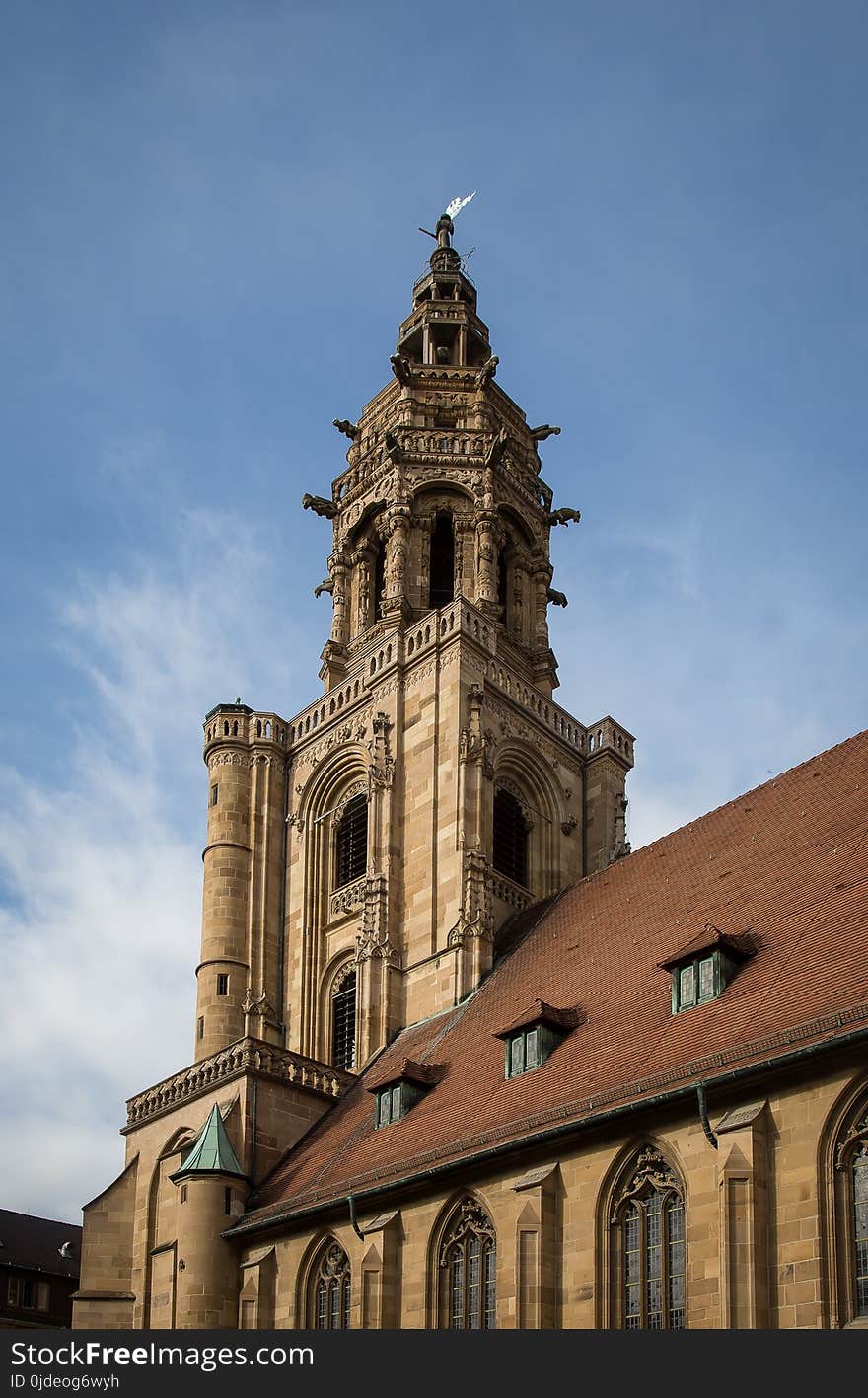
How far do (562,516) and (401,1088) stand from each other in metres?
20.4

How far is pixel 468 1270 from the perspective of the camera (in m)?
24.5

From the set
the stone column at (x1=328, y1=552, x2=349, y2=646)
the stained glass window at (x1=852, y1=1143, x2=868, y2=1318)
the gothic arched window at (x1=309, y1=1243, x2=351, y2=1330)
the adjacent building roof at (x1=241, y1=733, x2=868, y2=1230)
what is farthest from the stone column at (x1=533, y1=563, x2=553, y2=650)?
the stained glass window at (x1=852, y1=1143, x2=868, y2=1318)

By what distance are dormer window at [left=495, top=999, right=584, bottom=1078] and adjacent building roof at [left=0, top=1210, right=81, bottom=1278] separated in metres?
27.2

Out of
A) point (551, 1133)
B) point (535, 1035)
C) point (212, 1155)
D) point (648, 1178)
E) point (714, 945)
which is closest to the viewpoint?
point (648, 1178)

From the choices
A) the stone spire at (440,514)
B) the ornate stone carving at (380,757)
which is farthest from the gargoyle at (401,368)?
the ornate stone carving at (380,757)

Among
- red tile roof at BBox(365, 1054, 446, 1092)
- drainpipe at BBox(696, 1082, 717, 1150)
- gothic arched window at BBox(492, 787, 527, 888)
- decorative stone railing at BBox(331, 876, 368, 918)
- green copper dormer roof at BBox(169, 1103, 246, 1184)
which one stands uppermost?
gothic arched window at BBox(492, 787, 527, 888)

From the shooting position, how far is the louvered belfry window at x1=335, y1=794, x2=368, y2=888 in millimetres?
37469

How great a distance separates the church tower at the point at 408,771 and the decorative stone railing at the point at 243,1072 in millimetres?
1015

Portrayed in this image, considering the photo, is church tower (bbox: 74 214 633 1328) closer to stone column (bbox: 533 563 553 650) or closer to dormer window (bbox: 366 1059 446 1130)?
stone column (bbox: 533 563 553 650)

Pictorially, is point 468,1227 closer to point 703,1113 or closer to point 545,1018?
point 545,1018

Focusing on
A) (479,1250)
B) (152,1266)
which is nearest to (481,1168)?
(479,1250)

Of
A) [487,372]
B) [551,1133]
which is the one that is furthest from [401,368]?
[551,1133]

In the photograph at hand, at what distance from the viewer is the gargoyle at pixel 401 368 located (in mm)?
45219

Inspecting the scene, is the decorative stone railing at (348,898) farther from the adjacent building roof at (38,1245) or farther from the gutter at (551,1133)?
the adjacent building roof at (38,1245)
